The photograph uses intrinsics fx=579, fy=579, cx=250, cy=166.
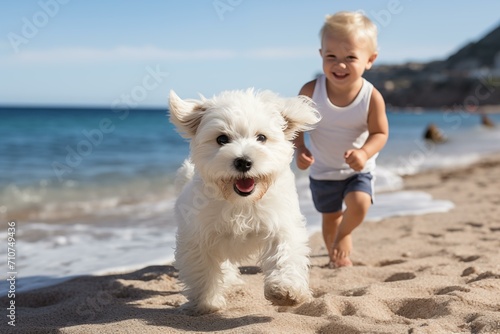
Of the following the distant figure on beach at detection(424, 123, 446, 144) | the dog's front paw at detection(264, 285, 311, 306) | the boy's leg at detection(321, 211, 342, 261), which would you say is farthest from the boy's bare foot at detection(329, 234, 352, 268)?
the distant figure on beach at detection(424, 123, 446, 144)

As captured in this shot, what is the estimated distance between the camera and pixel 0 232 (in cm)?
754

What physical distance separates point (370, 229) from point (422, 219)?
2.63ft

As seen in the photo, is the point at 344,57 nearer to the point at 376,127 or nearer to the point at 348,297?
the point at 376,127

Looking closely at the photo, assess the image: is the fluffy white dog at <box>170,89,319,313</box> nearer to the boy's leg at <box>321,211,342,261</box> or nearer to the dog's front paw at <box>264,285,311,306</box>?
the dog's front paw at <box>264,285,311,306</box>

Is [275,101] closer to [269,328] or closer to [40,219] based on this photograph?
[269,328]

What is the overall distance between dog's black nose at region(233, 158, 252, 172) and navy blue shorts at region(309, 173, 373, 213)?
194 cm

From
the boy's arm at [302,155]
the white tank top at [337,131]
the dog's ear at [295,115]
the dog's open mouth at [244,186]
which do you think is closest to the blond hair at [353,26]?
the white tank top at [337,131]

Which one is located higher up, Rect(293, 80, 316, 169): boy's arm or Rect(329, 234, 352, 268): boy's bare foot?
Rect(293, 80, 316, 169): boy's arm

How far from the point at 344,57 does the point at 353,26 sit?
0.82 feet

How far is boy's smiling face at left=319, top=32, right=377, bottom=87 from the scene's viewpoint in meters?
4.61

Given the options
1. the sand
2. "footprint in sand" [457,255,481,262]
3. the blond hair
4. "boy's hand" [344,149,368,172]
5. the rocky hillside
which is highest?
the rocky hillside

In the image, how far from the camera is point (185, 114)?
357 cm

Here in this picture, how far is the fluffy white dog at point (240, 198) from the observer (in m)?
3.29

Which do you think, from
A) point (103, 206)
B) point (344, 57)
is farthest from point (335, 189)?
point (103, 206)
